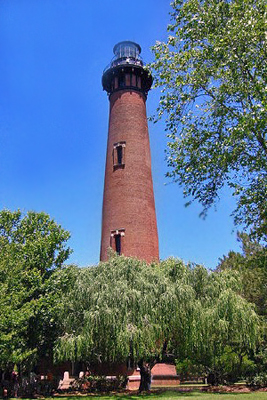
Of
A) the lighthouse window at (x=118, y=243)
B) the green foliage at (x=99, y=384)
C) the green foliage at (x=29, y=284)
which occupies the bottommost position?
the green foliage at (x=99, y=384)

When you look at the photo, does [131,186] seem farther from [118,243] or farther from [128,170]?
[118,243]

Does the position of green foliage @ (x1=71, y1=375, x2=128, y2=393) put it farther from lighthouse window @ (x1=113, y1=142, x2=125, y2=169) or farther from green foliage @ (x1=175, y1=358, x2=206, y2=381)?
lighthouse window @ (x1=113, y1=142, x2=125, y2=169)

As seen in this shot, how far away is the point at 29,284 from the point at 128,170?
11.8 meters

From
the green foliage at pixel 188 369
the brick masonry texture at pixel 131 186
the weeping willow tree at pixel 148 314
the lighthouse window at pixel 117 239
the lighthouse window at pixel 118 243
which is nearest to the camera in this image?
the weeping willow tree at pixel 148 314

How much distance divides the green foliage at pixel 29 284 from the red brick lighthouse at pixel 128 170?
675 centimetres

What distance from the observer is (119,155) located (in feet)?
91.3

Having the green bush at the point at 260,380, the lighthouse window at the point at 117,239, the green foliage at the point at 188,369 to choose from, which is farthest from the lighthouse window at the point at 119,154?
the green bush at the point at 260,380

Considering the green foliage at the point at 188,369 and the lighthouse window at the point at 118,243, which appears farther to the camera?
the lighthouse window at the point at 118,243

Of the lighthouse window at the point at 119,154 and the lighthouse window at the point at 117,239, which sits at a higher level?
the lighthouse window at the point at 119,154

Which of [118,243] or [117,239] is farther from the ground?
[117,239]

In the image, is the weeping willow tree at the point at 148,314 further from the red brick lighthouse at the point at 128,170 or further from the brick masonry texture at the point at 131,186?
the brick masonry texture at the point at 131,186

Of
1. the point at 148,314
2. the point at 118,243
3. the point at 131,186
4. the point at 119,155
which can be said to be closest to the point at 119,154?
the point at 119,155

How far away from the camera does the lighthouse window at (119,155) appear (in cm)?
2728

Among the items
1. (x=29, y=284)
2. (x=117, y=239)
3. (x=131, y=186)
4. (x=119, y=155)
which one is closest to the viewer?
(x=29, y=284)
